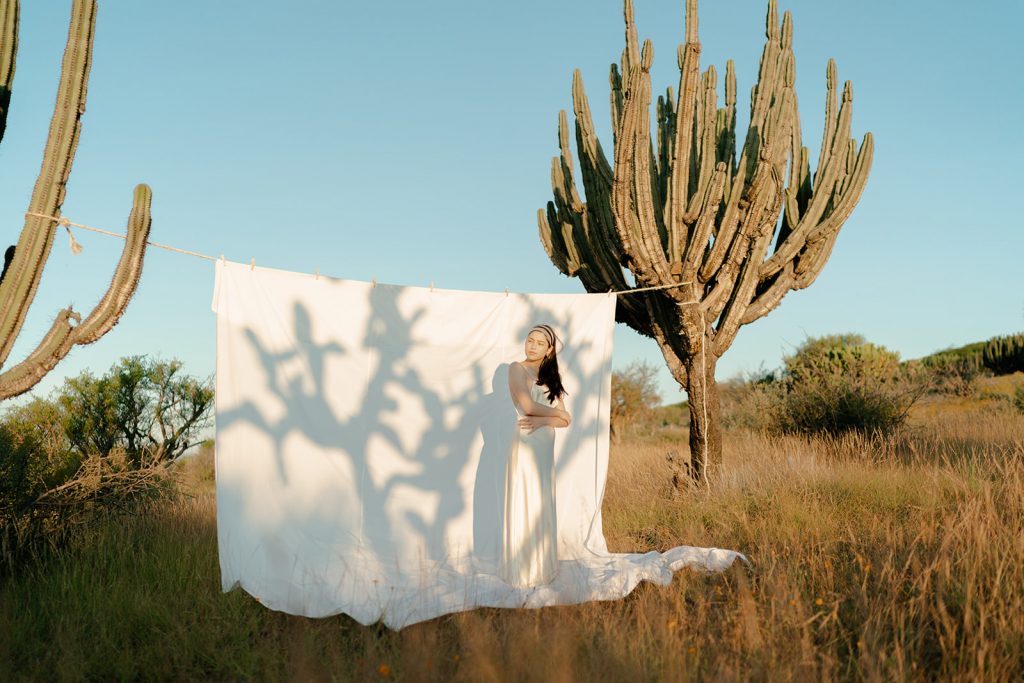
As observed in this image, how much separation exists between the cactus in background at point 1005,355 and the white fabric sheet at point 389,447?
62.7 ft

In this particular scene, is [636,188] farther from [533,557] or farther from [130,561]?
[130,561]

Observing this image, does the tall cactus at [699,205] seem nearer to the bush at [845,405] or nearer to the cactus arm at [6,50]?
the bush at [845,405]

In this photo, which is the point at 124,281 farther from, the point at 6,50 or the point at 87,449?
the point at 87,449

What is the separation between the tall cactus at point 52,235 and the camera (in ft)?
13.6

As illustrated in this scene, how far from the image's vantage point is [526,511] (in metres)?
4.64

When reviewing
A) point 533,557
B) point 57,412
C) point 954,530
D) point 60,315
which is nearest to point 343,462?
point 533,557

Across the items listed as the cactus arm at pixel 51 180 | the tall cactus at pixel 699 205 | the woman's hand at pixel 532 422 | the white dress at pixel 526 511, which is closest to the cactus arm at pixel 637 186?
the tall cactus at pixel 699 205

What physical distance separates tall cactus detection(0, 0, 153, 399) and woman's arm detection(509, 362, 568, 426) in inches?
97.3

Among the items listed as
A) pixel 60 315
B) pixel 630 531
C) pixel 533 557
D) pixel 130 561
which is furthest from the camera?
pixel 630 531

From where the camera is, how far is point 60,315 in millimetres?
4305

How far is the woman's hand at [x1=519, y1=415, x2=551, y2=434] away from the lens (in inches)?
180

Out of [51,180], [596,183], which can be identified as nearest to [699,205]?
[596,183]

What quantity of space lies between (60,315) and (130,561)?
1.88 m

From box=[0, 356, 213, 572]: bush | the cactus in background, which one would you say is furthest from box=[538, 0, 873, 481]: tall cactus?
the cactus in background
